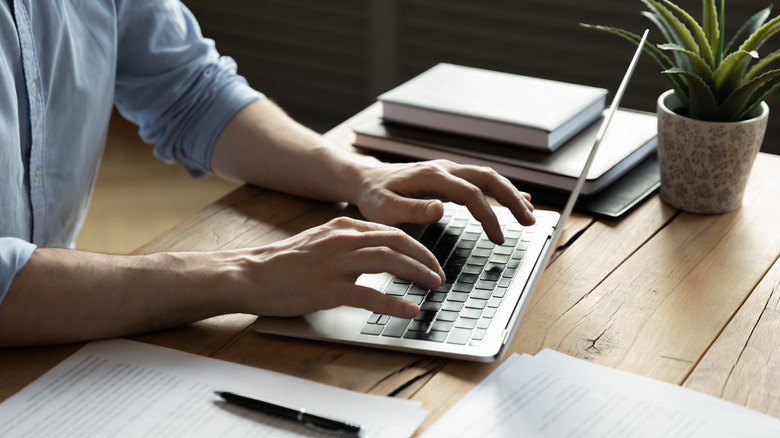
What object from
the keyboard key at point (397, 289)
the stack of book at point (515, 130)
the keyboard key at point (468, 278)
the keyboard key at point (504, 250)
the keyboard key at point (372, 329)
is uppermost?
the stack of book at point (515, 130)

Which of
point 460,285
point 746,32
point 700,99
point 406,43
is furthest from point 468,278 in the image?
point 406,43

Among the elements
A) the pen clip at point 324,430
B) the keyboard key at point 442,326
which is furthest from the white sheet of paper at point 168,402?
the keyboard key at point 442,326

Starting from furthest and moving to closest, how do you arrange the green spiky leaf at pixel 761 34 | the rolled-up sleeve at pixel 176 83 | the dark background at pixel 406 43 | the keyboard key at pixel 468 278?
the dark background at pixel 406 43 < the rolled-up sleeve at pixel 176 83 < the green spiky leaf at pixel 761 34 < the keyboard key at pixel 468 278

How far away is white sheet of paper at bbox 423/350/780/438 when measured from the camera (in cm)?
66

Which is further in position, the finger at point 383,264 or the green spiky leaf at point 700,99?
the green spiky leaf at point 700,99

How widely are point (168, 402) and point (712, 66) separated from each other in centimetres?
73

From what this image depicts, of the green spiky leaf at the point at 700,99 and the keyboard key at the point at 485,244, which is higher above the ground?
the green spiky leaf at the point at 700,99

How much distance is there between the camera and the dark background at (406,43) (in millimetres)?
2299

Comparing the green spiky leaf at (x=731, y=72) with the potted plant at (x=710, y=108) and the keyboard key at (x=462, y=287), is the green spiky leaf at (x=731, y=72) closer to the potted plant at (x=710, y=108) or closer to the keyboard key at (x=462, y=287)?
the potted plant at (x=710, y=108)

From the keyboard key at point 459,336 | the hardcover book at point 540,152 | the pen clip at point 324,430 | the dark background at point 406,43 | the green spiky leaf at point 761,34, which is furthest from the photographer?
the dark background at point 406,43

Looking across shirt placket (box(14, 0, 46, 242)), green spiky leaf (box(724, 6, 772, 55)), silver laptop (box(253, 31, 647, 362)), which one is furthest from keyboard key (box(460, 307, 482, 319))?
shirt placket (box(14, 0, 46, 242))

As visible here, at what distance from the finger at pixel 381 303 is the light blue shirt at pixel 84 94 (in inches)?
16.2

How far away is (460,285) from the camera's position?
861 millimetres

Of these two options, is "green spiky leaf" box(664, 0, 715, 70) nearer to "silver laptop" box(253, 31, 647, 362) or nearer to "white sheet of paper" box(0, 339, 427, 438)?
"silver laptop" box(253, 31, 647, 362)
